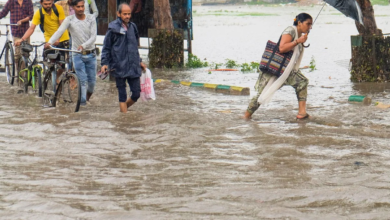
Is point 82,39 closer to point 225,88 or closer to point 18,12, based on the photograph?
point 225,88

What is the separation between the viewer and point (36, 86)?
12047 millimetres

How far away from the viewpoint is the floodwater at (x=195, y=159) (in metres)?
5.29

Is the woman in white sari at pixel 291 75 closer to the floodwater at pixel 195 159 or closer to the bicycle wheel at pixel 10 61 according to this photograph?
the floodwater at pixel 195 159

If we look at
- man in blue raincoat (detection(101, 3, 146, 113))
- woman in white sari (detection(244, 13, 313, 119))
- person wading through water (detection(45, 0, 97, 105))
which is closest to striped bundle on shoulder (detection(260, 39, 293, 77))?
woman in white sari (detection(244, 13, 313, 119))

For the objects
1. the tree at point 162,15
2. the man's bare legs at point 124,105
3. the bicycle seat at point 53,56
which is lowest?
the man's bare legs at point 124,105

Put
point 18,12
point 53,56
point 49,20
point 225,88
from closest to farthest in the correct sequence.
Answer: point 53,56 < point 49,20 < point 225,88 < point 18,12

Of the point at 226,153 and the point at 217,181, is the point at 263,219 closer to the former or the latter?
the point at 217,181

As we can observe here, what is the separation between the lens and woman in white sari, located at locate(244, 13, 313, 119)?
899cm

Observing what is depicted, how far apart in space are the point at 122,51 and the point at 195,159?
9.53ft

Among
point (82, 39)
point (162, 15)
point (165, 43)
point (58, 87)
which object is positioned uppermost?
point (162, 15)

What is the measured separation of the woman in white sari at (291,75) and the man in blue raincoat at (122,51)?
5.32 feet

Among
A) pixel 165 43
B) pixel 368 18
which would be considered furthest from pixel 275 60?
pixel 165 43

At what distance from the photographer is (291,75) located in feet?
30.7

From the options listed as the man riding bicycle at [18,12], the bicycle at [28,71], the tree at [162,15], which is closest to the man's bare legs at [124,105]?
the bicycle at [28,71]
